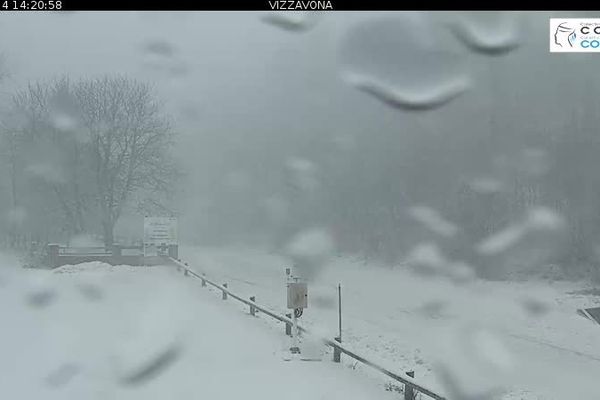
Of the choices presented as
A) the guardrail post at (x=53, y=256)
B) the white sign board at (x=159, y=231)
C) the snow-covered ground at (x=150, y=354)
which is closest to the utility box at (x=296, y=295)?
the snow-covered ground at (x=150, y=354)

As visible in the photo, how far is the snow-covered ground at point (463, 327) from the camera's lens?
35.9 feet

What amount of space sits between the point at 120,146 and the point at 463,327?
1135 inches

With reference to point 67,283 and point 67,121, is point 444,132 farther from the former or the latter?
point 67,283

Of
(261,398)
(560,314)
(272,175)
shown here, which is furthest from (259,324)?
(272,175)

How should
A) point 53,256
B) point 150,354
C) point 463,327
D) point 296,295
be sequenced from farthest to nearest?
point 53,256
point 463,327
point 296,295
point 150,354

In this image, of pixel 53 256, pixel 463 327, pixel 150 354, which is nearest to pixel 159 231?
pixel 53 256

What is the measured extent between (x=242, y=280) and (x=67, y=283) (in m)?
9.65

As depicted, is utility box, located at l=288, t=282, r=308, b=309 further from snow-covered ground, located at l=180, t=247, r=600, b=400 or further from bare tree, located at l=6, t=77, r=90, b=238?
bare tree, located at l=6, t=77, r=90, b=238

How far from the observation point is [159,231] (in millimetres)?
31875

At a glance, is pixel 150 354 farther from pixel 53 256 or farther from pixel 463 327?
pixel 53 256

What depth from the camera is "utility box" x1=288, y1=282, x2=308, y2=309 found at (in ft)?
34.3

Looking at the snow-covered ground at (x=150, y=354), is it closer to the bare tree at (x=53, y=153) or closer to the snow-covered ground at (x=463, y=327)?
the snow-covered ground at (x=463, y=327)

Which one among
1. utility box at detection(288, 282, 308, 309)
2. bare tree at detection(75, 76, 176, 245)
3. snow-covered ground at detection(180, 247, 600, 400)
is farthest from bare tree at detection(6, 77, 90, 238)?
utility box at detection(288, 282, 308, 309)

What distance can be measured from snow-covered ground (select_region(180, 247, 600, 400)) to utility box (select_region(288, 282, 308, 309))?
50.1 inches
